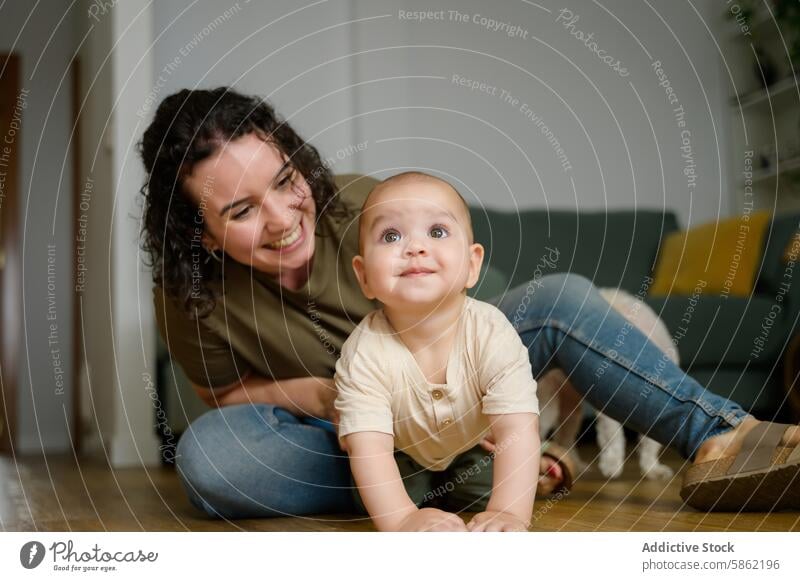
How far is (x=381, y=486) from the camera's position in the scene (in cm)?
71

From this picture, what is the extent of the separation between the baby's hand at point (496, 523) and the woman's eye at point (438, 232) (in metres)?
0.22

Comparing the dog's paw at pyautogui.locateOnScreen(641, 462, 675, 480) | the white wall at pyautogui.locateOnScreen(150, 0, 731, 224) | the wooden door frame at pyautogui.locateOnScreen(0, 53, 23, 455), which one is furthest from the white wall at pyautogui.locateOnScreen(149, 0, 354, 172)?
the wooden door frame at pyautogui.locateOnScreen(0, 53, 23, 455)

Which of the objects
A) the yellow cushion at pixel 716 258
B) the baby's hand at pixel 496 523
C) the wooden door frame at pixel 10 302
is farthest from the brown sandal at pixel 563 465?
the wooden door frame at pixel 10 302

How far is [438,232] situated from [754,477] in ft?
1.20

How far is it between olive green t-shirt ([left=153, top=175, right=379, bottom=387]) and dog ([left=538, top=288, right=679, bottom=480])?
228 millimetres

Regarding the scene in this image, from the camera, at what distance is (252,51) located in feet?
3.54

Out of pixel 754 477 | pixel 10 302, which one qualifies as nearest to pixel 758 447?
pixel 754 477

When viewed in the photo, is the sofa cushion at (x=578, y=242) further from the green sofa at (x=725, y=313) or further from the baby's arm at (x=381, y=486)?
the baby's arm at (x=381, y=486)

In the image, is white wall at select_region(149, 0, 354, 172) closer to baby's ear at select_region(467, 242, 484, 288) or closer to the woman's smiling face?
the woman's smiling face

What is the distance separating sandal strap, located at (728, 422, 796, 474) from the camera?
2.61ft

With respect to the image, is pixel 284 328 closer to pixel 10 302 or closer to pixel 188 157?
pixel 188 157

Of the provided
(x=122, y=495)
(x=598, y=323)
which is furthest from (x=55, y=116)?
(x=598, y=323)

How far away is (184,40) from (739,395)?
111 centimetres
